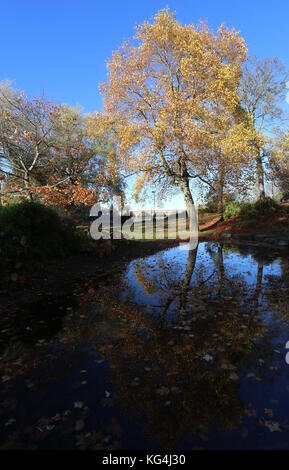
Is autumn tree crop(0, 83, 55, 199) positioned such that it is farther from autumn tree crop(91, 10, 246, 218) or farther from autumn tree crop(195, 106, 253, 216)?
autumn tree crop(195, 106, 253, 216)

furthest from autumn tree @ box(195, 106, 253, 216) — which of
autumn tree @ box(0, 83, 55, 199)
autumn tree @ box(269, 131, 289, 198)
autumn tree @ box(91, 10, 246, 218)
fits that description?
autumn tree @ box(0, 83, 55, 199)

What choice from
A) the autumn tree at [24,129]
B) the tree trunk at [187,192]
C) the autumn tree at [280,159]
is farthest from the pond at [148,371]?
the autumn tree at [280,159]

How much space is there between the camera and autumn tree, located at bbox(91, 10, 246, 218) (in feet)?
47.6

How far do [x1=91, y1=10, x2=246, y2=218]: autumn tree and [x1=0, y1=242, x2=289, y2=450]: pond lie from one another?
11.3 metres

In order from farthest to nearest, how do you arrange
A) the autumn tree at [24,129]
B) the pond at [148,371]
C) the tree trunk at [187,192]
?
the tree trunk at [187,192] < the autumn tree at [24,129] < the pond at [148,371]

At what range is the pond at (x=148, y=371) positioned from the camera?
8.10ft

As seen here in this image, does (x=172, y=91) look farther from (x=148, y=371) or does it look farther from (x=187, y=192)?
(x=148, y=371)

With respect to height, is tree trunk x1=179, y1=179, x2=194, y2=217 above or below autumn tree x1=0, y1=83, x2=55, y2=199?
below

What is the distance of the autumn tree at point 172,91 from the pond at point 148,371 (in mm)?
11259

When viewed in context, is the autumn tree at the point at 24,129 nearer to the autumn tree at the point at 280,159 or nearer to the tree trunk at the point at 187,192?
the tree trunk at the point at 187,192

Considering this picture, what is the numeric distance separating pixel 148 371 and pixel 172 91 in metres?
16.1

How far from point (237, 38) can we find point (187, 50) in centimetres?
378

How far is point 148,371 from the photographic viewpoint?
3414 millimetres
